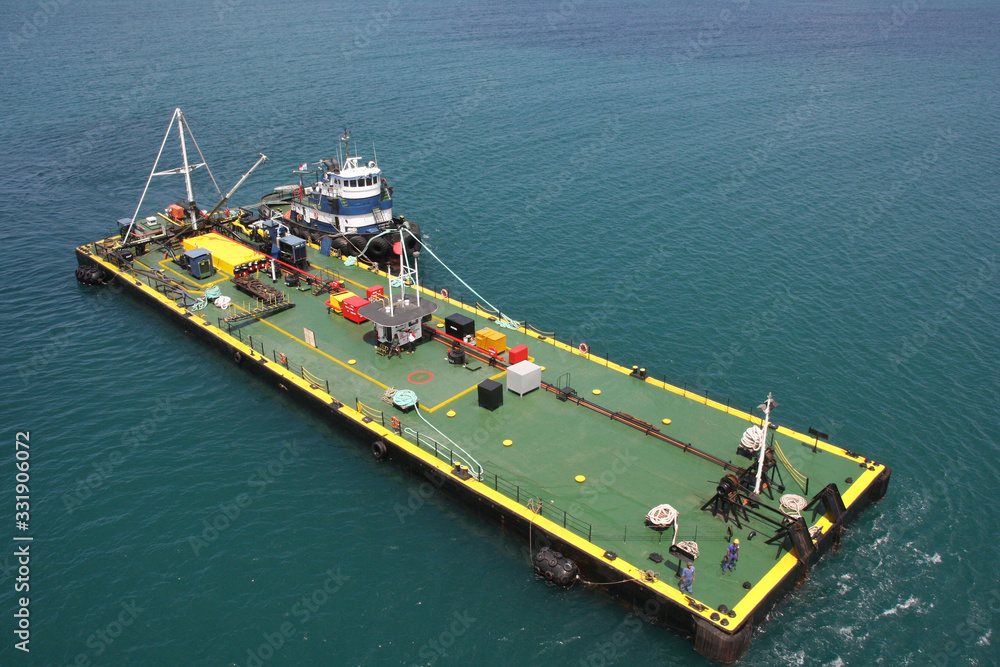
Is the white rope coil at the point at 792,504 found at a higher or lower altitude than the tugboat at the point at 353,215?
lower

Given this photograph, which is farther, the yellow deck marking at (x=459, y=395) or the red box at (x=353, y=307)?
the red box at (x=353, y=307)

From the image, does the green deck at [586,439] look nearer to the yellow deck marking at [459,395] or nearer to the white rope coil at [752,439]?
the yellow deck marking at [459,395]

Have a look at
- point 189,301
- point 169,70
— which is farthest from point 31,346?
point 169,70

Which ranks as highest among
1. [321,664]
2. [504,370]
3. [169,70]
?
[169,70]

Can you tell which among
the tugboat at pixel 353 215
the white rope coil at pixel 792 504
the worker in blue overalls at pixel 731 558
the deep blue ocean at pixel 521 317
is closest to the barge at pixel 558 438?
the white rope coil at pixel 792 504

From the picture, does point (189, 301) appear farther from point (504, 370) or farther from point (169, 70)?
point (169, 70)

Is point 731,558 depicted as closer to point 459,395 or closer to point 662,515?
point 662,515

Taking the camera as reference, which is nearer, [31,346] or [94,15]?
[31,346]
